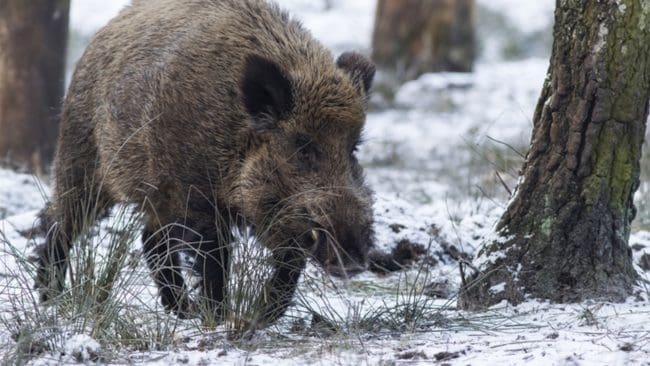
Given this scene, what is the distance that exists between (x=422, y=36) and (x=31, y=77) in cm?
900

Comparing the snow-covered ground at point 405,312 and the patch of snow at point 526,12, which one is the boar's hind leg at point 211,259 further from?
the patch of snow at point 526,12

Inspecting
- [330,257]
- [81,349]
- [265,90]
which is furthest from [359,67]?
[81,349]

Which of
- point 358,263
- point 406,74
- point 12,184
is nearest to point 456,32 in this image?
point 406,74

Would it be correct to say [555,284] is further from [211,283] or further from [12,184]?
[12,184]

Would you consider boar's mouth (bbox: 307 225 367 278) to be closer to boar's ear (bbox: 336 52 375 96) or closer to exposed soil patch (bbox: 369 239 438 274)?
boar's ear (bbox: 336 52 375 96)

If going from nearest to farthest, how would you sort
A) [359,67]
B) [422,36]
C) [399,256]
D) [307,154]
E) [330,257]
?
[330,257] < [307,154] < [359,67] < [399,256] < [422,36]

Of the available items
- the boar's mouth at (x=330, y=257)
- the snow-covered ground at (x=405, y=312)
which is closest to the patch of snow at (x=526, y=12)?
the snow-covered ground at (x=405, y=312)

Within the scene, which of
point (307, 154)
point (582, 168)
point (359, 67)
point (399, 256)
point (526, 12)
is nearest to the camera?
point (582, 168)

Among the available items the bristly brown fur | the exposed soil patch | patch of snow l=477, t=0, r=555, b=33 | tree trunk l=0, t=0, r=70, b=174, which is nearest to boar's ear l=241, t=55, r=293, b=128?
the bristly brown fur

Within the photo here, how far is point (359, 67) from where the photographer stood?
5.90m

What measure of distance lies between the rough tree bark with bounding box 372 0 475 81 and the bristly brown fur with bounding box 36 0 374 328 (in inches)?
436

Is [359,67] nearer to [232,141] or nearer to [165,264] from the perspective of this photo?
[232,141]

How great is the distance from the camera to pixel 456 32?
682 inches

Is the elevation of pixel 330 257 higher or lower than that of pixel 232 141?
lower
